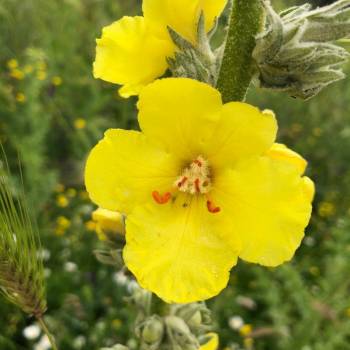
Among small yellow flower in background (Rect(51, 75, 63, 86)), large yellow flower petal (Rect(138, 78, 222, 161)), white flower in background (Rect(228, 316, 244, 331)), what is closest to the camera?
large yellow flower petal (Rect(138, 78, 222, 161))

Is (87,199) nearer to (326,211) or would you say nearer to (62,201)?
(62,201)

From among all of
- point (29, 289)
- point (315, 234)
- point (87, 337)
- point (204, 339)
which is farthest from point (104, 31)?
point (315, 234)

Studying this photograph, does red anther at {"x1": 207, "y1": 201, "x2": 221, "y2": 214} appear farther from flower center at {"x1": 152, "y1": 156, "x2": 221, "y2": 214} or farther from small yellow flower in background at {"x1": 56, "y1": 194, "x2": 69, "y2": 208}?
small yellow flower in background at {"x1": 56, "y1": 194, "x2": 69, "y2": 208}

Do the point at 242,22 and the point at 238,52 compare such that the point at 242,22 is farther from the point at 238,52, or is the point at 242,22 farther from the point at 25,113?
the point at 25,113

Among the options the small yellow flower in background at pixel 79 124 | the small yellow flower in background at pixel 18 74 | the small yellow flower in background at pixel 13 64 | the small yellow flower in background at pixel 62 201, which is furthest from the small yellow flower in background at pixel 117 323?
the small yellow flower in background at pixel 13 64

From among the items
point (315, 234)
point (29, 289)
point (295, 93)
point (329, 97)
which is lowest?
point (315, 234)

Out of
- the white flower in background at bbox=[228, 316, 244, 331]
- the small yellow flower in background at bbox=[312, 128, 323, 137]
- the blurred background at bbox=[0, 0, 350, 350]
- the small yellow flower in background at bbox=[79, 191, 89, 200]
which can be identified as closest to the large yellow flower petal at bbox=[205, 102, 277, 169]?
the blurred background at bbox=[0, 0, 350, 350]

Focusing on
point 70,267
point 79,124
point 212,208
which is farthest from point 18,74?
point 212,208

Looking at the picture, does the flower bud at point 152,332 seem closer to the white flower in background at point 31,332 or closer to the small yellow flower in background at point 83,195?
the white flower in background at point 31,332
